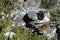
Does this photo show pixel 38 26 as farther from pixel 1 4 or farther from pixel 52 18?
pixel 1 4

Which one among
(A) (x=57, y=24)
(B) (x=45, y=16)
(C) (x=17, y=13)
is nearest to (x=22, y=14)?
(C) (x=17, y=13)

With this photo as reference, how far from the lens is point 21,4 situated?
6.58 meters

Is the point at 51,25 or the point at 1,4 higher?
the point at 1,4

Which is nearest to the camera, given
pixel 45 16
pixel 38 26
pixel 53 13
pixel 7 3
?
pixel 38 26

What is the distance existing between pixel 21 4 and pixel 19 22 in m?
1.39

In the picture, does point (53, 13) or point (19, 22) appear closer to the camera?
point (19, 22)

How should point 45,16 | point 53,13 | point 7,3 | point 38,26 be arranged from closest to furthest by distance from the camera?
point 38,26
point 45,16
point 53,13
point 7,3

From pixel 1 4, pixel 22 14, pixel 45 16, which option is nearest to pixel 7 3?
pixel 1 4

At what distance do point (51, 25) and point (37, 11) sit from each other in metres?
0.61

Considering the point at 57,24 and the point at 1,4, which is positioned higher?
the point at 1,4

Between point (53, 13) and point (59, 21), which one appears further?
point (53, 13)

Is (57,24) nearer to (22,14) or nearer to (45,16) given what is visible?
(45,16)

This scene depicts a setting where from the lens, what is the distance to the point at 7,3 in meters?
6.32

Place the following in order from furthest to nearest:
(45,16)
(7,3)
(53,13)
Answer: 1. (7,3)
2. (53,13)
3. (45,16)
